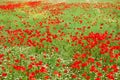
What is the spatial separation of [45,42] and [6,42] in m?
1.89

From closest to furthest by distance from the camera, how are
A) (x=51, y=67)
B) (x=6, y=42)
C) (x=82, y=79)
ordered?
(x=82, y=79), (x=51, y=67), (x=6, y=42)

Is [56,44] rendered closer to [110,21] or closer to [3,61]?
[3,61]

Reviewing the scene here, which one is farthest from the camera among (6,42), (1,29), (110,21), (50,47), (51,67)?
(110,21)

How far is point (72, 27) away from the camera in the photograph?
1669 centimetres

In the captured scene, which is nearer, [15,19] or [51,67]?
[51,67]

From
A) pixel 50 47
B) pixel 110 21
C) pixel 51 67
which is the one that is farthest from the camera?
pixel 110 21

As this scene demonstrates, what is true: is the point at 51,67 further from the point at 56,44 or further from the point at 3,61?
the point at 56,44

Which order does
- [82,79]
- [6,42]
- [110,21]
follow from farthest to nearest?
[110,21]
[6,42]
[82,79]

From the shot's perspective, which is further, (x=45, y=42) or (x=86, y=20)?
(x=86, y=20)

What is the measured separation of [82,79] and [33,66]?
5.58 ft

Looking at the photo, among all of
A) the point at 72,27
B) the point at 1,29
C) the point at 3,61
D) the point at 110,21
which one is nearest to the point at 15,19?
the point at 1,29

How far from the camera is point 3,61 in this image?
10.6 meters

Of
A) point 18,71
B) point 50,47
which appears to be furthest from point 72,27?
point 18,71

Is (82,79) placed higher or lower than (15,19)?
lower
